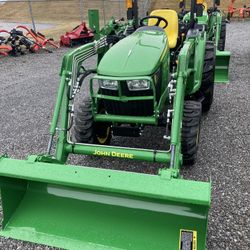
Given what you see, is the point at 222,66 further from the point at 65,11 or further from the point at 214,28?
the point at 65,11

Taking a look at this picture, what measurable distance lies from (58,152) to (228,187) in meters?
1.76

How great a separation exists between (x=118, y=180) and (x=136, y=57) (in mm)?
1530

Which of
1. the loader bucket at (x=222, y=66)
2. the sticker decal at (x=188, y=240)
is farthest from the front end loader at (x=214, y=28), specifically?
A: the sticker decal at (x=188, y=240)

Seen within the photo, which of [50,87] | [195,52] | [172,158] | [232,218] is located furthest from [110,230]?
[50,87]

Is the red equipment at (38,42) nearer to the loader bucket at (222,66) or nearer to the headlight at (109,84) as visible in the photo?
the loader bucket at (222,66)

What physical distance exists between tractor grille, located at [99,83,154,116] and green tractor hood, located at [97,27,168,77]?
18cm

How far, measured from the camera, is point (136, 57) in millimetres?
3666

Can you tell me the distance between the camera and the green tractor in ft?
8.70

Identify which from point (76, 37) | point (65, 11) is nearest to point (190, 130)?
point (76, 37)

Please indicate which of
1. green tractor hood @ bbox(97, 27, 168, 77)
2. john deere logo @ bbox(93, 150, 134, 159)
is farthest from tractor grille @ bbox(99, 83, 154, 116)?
john deere logo @ bbox(93, 150, 134, 159)

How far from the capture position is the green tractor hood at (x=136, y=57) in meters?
3.50

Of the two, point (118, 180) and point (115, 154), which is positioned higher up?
point (118, 180)

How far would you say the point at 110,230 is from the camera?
2.85 meters

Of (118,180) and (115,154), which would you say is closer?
(118,180)
